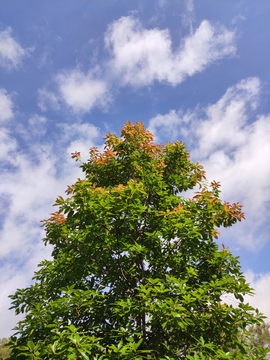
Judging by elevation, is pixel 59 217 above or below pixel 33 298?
above

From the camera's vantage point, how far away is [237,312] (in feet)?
15.5

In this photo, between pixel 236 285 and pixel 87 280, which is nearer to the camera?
pixel 236 285

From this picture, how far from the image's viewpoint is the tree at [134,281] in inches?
165

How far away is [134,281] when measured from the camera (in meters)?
6.43

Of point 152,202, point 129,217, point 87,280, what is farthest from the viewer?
point 152,202

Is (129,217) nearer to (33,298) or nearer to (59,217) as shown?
(59,217)

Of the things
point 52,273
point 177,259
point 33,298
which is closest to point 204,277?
point 177,259

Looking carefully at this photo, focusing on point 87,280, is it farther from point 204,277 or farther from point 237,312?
point 237,312

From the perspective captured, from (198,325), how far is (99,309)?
2436mm

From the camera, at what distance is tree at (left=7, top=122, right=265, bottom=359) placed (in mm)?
4195

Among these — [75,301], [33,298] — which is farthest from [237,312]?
[33,298]

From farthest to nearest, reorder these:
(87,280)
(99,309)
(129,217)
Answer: (87,280)
(99,309)
(129,217)

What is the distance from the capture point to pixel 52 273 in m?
6.18

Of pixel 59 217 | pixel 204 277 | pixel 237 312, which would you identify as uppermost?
pixel 59 217
